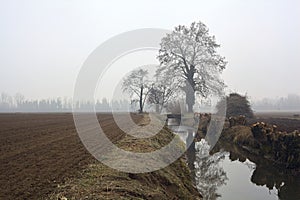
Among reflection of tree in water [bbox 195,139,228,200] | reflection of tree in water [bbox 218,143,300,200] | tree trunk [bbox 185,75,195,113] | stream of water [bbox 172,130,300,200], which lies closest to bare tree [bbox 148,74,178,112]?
tree trunk [bbox 185,75,195,113]

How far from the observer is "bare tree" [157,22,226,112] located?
3709 cm

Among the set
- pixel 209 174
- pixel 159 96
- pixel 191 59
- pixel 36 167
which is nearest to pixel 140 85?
pixel 159 96

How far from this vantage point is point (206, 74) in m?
36.4

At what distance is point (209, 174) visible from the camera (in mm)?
15008

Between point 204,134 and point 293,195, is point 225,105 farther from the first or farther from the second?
point 293,195

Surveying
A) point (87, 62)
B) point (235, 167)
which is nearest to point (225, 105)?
point (235, 167)

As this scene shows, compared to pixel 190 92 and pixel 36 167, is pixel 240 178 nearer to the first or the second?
pixel 36 167

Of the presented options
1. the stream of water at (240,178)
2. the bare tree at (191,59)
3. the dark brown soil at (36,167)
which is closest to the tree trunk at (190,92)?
the bare tree at (191,59)

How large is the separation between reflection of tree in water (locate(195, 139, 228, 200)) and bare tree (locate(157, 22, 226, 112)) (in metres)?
16.7

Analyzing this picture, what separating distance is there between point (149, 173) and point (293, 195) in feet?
21.3

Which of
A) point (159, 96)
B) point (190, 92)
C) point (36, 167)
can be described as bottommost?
point (36, 167)

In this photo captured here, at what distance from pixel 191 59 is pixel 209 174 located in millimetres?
24851

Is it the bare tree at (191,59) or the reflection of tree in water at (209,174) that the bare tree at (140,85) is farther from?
the reflection of tree in water at (209,174)

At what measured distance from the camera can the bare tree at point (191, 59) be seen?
3709 cm
